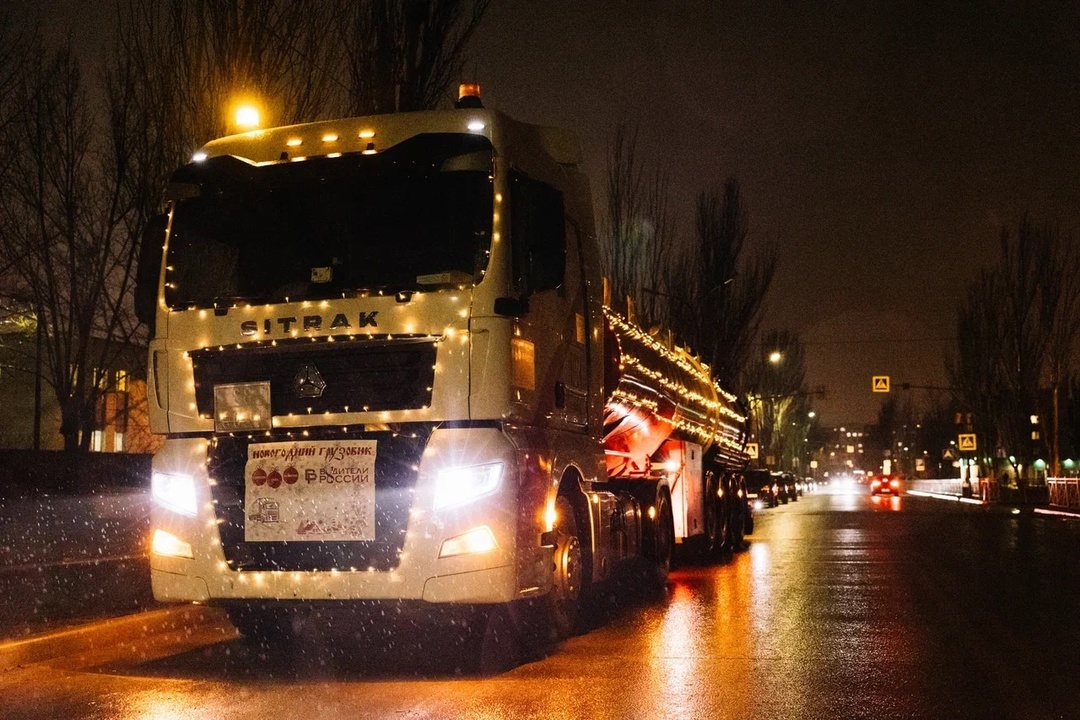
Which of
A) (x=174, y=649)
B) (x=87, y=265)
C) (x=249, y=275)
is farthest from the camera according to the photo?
(x=87, y=265)

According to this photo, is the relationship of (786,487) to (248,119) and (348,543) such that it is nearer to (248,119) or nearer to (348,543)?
(248,119)

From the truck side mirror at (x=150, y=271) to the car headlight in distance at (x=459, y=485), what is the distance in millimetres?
2442

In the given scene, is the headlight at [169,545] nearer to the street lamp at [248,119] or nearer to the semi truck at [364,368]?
the semi truck at [364,368]

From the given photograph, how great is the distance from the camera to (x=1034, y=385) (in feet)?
187

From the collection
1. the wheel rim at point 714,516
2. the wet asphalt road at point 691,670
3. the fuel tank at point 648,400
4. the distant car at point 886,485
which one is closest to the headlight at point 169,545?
the wet asphalt road at point 691,670

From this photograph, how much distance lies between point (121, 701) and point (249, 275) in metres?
2.87

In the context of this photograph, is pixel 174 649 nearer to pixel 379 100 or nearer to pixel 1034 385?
pixel 379 100

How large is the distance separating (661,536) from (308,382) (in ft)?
22.9

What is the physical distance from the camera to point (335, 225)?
852 cm

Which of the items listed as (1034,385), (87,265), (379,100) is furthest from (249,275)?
(1034,385)

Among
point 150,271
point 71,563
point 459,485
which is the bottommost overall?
point 71,563

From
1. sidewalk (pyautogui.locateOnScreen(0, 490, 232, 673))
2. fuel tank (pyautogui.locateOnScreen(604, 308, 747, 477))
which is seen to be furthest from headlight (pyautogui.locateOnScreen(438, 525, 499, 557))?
fuel tank (pyautogui.locateOnScreen(604, 308, 747, 477))

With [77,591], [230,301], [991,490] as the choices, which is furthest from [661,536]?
[991,490]

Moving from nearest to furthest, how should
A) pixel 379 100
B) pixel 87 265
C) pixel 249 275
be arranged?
pixel 249 275 < pixel 379 100 < pixel 87 265
